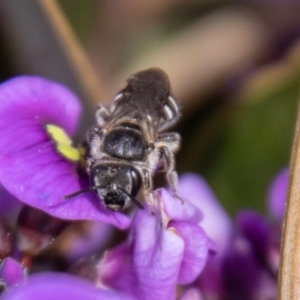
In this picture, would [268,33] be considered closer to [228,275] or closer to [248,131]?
[248,131]

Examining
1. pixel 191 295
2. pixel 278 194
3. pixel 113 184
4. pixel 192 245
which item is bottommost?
pixel 278 194

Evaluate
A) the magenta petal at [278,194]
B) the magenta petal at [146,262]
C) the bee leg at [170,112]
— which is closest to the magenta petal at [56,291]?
the magenta petal at [146,262]

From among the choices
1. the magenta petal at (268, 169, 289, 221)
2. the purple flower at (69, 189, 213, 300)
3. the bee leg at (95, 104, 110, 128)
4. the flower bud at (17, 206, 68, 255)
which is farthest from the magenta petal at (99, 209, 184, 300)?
the magenta petal at (268, 169, 289, 221)

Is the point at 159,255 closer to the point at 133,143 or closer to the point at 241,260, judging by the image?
the point at 133,143

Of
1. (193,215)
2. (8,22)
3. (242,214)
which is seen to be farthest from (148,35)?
(193,215)

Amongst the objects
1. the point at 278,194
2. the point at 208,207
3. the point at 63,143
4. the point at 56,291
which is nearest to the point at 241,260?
the point at 208,207
